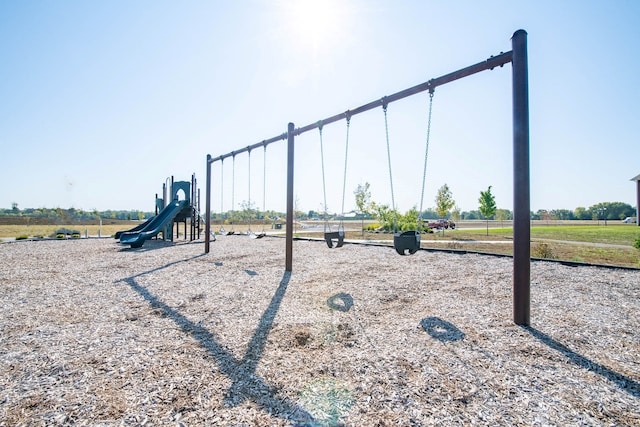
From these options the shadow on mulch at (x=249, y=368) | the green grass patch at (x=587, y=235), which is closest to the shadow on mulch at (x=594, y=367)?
the shadow on mulch at (x=249, y=368)

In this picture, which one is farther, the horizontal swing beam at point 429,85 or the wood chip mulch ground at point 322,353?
the horizontal swing beam at point 429,85

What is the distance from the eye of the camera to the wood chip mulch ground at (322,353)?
6.26ft

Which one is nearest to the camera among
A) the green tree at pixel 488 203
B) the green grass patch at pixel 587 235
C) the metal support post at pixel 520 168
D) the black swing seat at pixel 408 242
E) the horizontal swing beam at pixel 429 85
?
the metal support post at pixel 520 168

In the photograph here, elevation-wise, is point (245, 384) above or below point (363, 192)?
below

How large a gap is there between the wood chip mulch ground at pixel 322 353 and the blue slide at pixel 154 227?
598cm

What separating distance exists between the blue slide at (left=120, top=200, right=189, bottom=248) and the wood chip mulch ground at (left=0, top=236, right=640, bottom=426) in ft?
19.6

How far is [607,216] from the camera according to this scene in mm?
78625

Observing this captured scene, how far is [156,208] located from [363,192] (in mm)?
14465

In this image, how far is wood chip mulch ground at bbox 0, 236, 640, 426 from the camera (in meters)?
1.91

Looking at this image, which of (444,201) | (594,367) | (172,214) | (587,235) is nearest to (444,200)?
(444,201)

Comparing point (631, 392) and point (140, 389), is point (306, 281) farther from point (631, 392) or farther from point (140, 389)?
point (631, 392)

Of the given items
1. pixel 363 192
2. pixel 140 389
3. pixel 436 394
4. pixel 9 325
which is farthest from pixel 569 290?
pixel 363 192

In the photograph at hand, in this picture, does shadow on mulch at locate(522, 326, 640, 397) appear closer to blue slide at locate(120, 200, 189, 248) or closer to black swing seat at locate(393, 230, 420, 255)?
black swing seat at locate(393, 230, 420, 255)

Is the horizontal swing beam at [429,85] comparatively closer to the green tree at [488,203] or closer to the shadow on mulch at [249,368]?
the shadow on mulch at [249,368]
